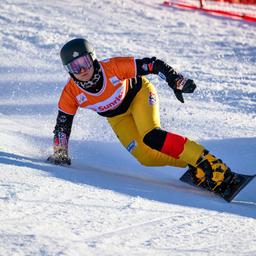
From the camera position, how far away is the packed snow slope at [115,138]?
3322mm

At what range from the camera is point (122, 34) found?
11.1 meters

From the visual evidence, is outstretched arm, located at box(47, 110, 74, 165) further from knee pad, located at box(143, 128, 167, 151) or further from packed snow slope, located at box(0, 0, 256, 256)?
knee pad, located at box(143, 128, 167, 151)

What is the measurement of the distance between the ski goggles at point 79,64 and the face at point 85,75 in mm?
21

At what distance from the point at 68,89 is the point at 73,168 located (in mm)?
648

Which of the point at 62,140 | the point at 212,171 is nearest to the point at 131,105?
the point at 62,140

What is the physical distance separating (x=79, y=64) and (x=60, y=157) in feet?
2.38

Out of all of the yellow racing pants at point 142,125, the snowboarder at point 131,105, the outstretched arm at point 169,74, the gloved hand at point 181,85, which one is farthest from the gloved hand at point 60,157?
Result: the gloved hand at point 181,85

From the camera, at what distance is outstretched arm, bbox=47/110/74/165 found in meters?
5.20

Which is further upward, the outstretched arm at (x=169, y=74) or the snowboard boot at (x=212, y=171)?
the outstretched arm at (x=169, y=74)

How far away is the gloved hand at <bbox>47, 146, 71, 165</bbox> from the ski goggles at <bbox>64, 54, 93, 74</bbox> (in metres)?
0.61

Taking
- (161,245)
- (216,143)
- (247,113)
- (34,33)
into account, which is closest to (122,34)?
(34,33)

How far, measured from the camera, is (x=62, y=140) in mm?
5270

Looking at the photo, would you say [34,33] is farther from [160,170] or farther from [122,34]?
[160,170]

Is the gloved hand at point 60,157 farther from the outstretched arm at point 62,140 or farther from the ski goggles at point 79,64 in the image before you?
the ski goggles at point 79,64
